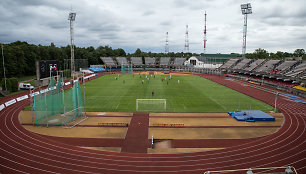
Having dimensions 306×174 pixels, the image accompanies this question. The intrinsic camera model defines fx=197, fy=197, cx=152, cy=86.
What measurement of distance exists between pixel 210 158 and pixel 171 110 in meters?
14.0

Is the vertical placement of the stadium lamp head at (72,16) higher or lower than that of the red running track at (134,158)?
higher

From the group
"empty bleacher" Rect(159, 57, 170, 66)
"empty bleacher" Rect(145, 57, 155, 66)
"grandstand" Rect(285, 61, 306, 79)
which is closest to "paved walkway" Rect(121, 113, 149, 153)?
"grandstand" Rect(285, 61, 306, 79)

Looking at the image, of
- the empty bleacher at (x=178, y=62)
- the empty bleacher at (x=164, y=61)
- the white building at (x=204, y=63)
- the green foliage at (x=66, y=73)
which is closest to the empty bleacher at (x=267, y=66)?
the white building at (x=204, y=63)

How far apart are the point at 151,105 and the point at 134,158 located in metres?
16.5

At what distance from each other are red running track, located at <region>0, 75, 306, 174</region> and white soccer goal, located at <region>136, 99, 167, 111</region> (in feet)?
45.8

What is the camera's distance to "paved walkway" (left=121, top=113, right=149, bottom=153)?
58.2ft

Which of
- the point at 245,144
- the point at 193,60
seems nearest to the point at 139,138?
the point at 245,144

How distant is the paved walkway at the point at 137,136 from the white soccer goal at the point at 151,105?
3632mm

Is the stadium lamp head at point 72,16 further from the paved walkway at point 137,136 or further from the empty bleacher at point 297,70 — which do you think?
the empty bleacher at point 297,70

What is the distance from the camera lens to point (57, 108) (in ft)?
84.6

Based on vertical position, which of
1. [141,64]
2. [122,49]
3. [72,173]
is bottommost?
[72,173]

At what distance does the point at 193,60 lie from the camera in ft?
352

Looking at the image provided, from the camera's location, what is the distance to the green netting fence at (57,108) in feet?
75.6

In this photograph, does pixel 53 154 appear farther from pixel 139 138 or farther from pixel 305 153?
pixel 305 153
